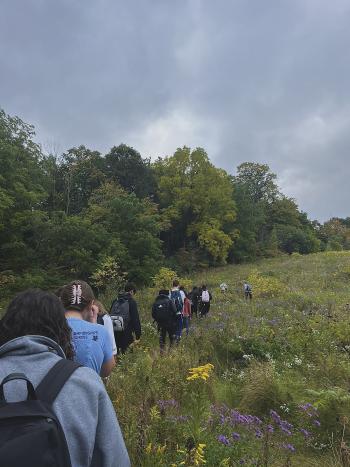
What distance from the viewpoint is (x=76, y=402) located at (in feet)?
4.61

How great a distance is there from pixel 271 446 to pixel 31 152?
102ft

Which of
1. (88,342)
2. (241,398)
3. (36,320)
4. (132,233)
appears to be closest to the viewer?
(36,320)

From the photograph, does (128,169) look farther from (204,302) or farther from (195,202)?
(204,302)

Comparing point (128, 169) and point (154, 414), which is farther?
point (128, 169)

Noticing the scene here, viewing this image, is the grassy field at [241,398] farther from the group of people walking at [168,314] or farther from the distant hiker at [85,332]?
the distant hiker at [85,332]

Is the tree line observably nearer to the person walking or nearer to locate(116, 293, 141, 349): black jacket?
the person walking

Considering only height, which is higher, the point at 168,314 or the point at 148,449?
the point at 168,314

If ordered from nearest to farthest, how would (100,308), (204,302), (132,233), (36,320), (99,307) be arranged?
(36,320), (99,307), (100,308), (204,302), (132,233)

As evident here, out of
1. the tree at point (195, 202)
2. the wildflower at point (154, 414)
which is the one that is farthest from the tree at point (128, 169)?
the wildflower at point (154, 414)

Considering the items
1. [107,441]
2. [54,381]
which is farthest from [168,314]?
[54,381]

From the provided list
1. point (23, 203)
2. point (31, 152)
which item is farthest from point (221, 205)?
point (23, 203)

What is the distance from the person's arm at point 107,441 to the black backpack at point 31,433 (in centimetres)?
21

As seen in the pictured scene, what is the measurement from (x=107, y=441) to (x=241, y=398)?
448 cm

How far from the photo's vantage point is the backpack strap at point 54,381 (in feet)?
4.45
